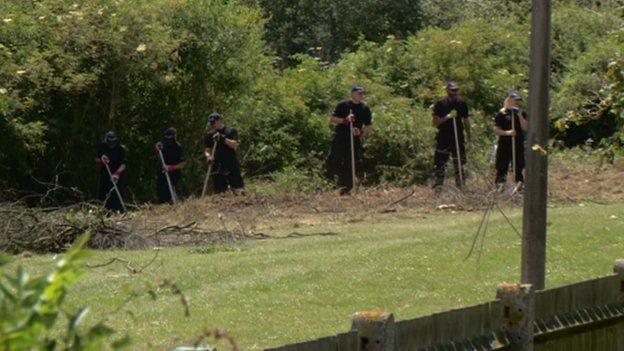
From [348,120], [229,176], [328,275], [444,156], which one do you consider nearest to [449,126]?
[444,156]

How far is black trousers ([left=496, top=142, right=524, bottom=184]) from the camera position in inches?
1008

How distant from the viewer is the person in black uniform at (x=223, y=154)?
24609 millimetres

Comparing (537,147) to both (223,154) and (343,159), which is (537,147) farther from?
(343,159)

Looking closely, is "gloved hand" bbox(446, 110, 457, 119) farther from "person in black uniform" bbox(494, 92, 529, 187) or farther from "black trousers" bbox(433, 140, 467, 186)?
"person in black uniform" bbox(494, 92, 529, 187)

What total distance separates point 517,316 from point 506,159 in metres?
18.3

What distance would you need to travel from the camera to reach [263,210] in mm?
22156

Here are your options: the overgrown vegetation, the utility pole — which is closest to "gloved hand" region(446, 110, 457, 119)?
the overgrown vegetation

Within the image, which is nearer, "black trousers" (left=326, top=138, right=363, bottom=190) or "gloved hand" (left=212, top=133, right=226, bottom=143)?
"gloved hand" (left=212, top=133, right=226, bottom=143)

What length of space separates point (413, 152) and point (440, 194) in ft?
22.0

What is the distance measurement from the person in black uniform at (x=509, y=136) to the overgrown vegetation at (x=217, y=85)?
3.08ft

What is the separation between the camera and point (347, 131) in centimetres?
2591

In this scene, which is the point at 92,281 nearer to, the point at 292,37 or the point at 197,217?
the point at 197,217

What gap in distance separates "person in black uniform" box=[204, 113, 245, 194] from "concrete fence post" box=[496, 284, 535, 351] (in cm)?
1670

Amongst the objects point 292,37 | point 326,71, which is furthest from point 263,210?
point 292,37
